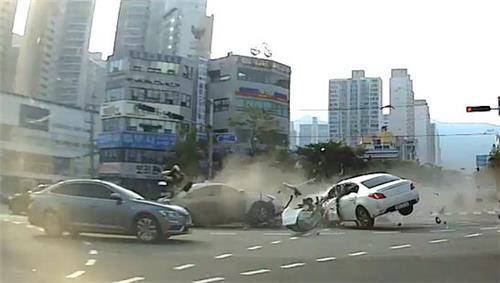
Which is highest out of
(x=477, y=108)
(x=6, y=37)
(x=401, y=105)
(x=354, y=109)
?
(x=354, y=109)

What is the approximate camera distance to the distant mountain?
19.2m

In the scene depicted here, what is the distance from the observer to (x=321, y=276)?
25.7ft

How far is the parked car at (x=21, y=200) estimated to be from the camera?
1133 cm

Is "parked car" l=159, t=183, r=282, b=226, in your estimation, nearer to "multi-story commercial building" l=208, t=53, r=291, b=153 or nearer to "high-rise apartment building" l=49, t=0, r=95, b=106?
"high-rise apartment building" l=49, t=0, r=95, b=106

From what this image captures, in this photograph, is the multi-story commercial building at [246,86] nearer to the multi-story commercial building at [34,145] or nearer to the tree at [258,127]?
the tree at [258,127]

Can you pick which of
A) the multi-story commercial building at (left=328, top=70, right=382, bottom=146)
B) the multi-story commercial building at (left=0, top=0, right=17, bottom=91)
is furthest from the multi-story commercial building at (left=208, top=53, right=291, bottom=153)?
the multi-story commercial building at (left=0, top=0, right=17, bottom=91)

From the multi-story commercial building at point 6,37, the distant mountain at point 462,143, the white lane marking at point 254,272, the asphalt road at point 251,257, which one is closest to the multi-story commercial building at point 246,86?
the distant mountain at point 462,143

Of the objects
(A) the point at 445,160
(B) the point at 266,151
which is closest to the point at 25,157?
(A) the point at 445,160

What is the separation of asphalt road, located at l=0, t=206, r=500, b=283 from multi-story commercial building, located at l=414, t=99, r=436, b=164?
10.1m

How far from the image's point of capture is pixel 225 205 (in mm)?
14852

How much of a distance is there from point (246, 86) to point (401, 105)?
2554 centimetres

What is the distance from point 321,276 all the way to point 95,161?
8.97 metres

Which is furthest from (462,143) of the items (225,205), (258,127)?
(258,127)

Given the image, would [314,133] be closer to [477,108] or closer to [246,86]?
[477,108]
